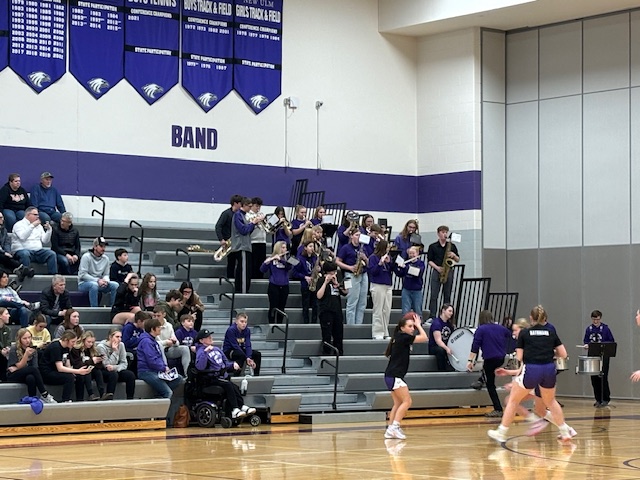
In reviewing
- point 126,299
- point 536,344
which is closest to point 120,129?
point 126,299

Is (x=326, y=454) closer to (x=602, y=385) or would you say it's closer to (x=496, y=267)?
(x=602, y=385)

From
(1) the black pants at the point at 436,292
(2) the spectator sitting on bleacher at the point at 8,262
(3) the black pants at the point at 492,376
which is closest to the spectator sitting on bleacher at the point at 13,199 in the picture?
(2) the spectator sitting on bleacher at the point at 8,262

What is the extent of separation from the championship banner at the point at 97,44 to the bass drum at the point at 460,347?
8169 mm

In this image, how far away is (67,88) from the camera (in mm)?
23016

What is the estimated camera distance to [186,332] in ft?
62.8

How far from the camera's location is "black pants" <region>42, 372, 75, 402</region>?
17156 mm

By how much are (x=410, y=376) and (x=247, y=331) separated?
132 inches

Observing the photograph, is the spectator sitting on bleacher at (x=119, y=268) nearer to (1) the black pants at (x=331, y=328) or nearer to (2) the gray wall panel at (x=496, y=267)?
(1) the black pants at (x=331, y=328)

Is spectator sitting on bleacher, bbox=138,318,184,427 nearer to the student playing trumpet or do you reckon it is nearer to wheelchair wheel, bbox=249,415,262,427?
wheelchair wheel, bbox=249,415,262,427

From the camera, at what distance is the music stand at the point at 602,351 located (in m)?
23.2

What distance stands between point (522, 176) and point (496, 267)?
2.09m

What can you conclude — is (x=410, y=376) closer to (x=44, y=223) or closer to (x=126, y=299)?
(x=126, y=299)

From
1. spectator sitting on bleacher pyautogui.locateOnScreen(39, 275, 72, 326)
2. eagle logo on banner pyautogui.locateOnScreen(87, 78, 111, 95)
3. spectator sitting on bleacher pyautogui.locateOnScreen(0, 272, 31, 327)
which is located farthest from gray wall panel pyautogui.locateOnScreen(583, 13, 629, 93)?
spectator sitting on bleacher pyautogui.locateOnScreen(0, 272, 31, 327)

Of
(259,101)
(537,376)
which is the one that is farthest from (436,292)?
(537,376)
